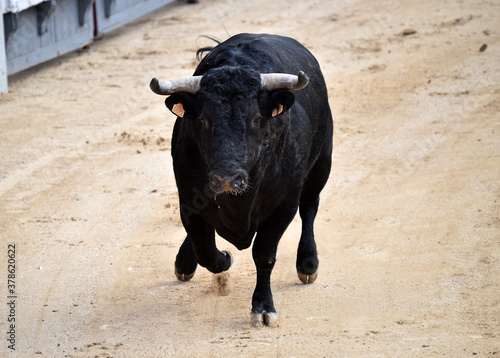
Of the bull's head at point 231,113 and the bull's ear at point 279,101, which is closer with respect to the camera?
the bull's head at point 231,113

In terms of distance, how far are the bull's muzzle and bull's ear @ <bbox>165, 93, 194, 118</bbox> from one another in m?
0.62

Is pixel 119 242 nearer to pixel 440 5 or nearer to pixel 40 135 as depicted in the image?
pixel 40 135

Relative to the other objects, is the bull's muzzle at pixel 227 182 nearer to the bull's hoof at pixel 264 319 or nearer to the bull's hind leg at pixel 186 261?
the bull's hoof at pixel 264 319

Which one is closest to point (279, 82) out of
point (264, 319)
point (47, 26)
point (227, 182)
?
point (227, 182)

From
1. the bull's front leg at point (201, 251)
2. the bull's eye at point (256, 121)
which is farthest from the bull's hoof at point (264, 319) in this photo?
the bull's eye at point (256, 121)

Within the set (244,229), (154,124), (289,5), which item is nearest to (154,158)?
(154,124)

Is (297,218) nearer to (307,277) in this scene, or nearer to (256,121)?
(307,277)

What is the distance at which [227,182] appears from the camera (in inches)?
174

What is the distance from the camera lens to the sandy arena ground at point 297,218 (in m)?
5.28

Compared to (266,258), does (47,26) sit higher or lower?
lower

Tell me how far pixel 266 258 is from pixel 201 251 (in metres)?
0.47

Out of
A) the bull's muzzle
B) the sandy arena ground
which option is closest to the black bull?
the bull's muzzle

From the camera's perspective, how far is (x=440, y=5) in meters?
14.8
